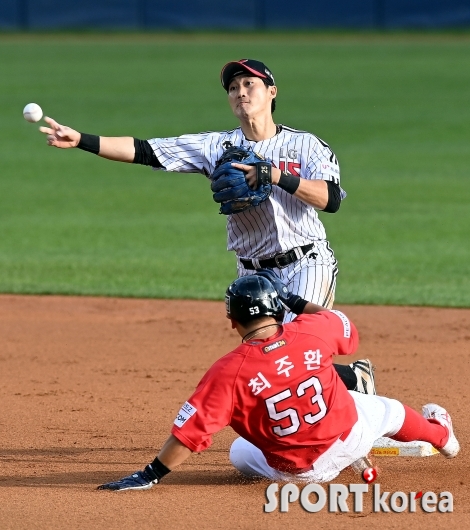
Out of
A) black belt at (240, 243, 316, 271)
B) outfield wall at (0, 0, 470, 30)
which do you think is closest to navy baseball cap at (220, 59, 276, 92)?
black belt at (240, 243, 316, 271)

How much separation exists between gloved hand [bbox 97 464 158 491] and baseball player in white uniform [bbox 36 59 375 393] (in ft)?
3.53

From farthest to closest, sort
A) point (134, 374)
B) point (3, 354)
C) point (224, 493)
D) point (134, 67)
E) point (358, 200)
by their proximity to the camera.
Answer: point (134, 67)
point (358, 200)
point (3, 354)
point (134, 374)
point (224, 493)

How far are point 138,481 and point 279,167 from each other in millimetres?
1733

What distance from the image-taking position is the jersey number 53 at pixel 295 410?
4.31 metres

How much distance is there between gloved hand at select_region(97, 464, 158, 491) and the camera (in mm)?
4477

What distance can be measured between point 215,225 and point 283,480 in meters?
8.10

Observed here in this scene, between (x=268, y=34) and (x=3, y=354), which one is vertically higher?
(x=268, y=34)

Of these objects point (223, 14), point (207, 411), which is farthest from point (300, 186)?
point (223, 14)

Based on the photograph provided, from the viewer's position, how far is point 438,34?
1404 inches

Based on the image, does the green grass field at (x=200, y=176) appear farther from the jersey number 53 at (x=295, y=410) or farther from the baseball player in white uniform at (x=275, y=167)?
the jersey number 53 at (x=295, y=410)

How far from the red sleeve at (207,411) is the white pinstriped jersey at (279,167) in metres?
1.05

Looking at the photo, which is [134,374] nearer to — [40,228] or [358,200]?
[40,228]

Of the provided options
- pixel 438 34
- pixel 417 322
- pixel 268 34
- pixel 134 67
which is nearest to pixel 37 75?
pixel 134 67

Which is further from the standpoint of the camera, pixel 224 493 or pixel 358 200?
pixel 358 200
